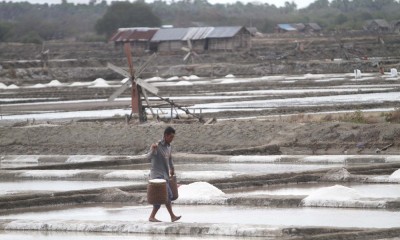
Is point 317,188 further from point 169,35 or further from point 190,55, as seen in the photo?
point 169,35

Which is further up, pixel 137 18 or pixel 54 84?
pixel 137 18

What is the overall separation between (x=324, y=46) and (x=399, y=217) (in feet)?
185

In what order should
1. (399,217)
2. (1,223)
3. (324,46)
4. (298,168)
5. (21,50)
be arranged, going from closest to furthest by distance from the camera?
(399,217)
(1,223)
(298,168)
(324,46)
(21,50)

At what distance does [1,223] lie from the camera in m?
11.9

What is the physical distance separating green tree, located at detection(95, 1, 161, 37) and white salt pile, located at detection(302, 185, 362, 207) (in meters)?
81.4

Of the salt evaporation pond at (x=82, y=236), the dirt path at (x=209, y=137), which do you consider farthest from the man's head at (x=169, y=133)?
the dirt path at (x=209, y=137)

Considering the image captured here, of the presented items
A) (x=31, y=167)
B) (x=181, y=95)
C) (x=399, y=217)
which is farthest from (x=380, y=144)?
(x=181, y=95)

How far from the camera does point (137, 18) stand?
94.7 m

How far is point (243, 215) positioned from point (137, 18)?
83664 mm

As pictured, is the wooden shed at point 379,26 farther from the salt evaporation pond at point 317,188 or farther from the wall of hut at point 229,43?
the salt evaporation pond at point 317,188

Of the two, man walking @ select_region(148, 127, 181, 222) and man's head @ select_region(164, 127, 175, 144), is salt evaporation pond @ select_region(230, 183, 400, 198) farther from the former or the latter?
man's head @ select_region(164, 127, 175, 144)

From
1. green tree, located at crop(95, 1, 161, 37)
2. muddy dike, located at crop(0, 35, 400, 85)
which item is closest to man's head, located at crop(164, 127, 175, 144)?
muddy dike, located at crop(0, 35, 400, 85)

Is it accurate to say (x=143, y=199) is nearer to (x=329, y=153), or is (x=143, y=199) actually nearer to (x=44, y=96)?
(x=329, y=153)

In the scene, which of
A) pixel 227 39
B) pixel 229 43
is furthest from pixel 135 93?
pixel 229 43
